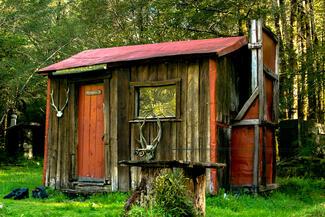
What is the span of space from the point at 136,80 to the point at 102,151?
2037 mm

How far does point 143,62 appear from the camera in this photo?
40.3 feet

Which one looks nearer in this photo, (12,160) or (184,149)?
(184,149)

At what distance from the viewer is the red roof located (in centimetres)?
1171

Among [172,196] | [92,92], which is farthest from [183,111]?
[172,196]

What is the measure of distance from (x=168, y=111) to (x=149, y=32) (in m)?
10.5

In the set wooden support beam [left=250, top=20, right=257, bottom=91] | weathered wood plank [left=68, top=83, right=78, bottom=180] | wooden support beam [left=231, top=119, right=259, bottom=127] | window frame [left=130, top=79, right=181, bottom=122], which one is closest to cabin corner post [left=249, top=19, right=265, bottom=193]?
wooden support beam [left=250, top=20, right=257, bottom=91]

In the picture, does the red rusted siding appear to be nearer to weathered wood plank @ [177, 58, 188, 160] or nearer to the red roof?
the red roof

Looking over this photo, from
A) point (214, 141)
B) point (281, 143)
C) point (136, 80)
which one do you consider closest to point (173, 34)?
point (281, 143)

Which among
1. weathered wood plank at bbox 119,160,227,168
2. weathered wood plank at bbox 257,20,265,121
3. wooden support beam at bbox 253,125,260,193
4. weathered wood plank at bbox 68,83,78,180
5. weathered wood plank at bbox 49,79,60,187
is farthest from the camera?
weathered wood plank at bbox 49,79,60,187

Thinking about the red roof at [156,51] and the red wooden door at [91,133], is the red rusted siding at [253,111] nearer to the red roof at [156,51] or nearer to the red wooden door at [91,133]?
the red roof at [156,51]

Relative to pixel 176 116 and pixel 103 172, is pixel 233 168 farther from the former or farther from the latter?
pixel 103 172

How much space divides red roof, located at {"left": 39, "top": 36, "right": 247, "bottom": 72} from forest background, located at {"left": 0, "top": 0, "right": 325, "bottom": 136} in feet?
19.8

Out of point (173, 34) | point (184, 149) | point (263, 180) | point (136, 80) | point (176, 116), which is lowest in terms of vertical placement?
point (263, 180)

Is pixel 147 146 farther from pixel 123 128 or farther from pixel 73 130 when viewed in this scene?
pixel 73 130
